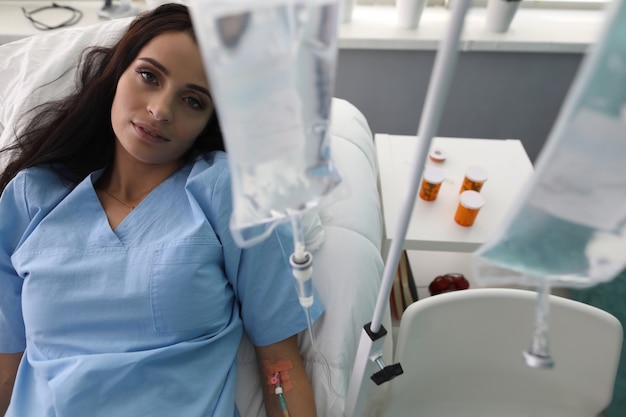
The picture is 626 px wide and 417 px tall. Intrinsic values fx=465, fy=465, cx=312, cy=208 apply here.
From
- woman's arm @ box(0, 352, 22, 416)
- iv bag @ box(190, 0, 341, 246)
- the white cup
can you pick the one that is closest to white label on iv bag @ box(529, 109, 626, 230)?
iv bag @ box(190, 0, 341, 246)

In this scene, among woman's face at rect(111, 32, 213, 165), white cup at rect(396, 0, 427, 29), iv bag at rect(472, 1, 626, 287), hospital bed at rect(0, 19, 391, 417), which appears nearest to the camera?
iv bag at rect(472, 1, 626, 287)

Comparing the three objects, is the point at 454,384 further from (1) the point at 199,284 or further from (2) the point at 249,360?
(1) the point at 199,284

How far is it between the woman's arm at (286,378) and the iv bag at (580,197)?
2.05ft

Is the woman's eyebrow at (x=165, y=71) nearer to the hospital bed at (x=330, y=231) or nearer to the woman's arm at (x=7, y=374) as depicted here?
the hospital bed at (x=330, y=231)

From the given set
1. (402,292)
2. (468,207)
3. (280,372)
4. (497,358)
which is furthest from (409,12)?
(280,372)

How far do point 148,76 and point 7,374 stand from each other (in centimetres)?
72

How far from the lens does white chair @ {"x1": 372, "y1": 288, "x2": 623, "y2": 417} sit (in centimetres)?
89

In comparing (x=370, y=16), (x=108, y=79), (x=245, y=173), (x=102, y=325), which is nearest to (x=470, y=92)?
(x=370, y=16)

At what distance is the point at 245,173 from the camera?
388mm

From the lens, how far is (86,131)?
1.07m

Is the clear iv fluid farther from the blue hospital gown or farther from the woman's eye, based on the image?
the woman's eye

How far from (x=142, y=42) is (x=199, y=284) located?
0.50 m

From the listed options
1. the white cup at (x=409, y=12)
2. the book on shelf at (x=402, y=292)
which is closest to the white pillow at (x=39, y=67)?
the white cup at (x=409, y=12)

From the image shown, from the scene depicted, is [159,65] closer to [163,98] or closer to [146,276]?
[163,98]
